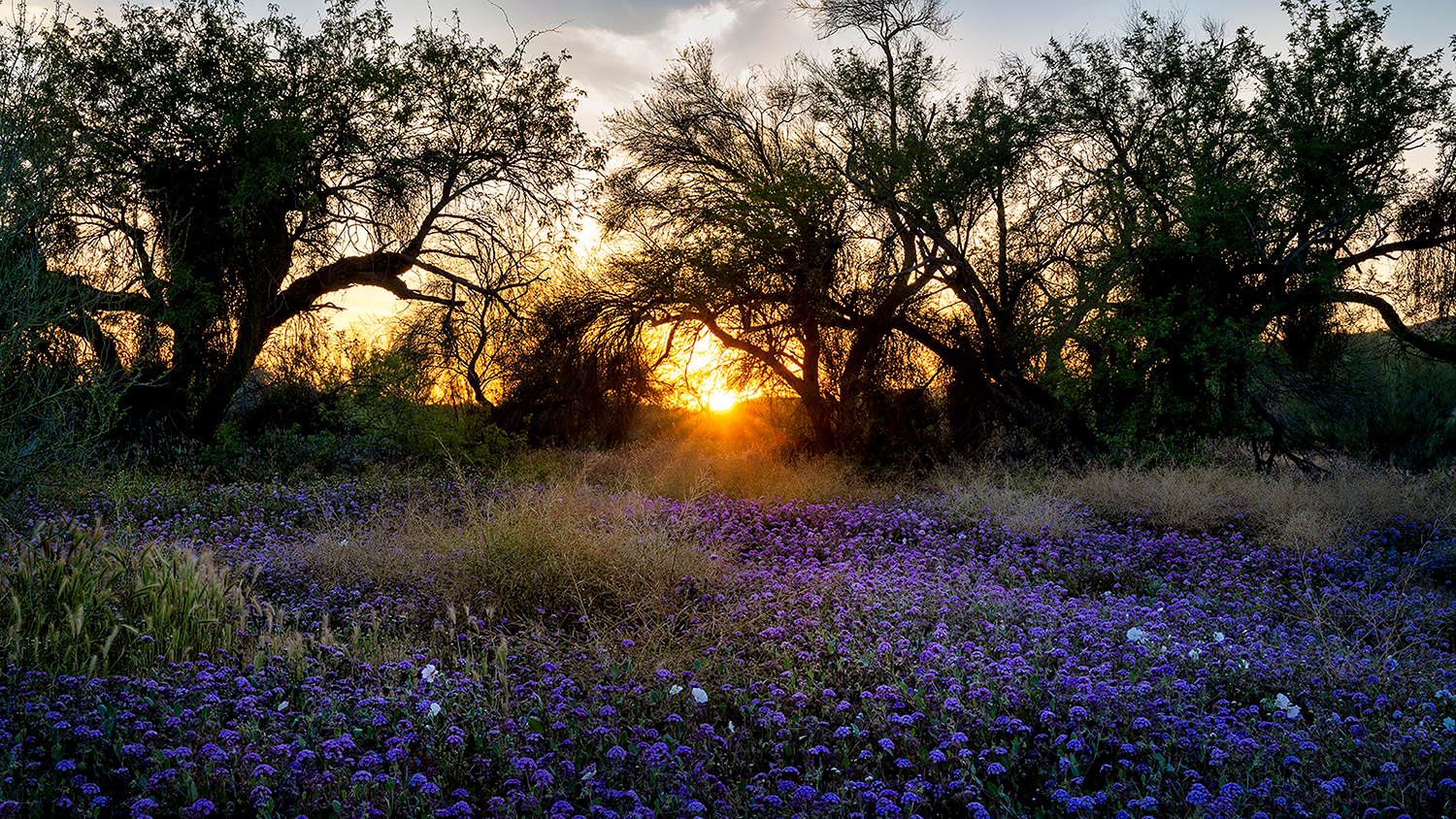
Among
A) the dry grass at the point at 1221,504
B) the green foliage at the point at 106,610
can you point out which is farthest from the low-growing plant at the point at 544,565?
the dry grass at the point at 1221,504

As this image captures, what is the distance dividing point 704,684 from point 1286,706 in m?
2.46

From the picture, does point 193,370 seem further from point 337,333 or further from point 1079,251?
point 1079,251

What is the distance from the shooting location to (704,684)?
4.07 metres

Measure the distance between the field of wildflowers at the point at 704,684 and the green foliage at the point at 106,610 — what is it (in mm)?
24

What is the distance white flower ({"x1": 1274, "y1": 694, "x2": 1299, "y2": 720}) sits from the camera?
11.7ft

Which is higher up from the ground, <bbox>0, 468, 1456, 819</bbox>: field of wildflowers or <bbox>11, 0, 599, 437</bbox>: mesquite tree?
<bbox>11, 0, 599, 437</bbox>: mesquite tree

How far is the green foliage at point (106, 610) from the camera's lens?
13.5ft

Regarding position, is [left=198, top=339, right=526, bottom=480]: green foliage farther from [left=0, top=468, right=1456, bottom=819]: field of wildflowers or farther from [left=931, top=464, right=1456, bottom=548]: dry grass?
[left=931, top=464, right=1456, bottom=548]: dry grass

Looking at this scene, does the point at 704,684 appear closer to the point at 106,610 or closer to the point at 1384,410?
the point at 106,610

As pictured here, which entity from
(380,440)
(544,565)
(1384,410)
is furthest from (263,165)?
(1384,410)

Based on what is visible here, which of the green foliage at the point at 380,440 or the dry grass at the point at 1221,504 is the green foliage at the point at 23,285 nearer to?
the green foliage at the point at 380,440

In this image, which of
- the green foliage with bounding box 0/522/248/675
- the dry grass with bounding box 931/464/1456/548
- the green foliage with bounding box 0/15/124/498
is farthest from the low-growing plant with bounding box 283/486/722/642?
the dry grass with bounding box 931/464/1456/548

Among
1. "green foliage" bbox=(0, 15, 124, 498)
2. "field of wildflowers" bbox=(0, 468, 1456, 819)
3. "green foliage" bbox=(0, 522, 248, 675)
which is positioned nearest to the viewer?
"field of wildflowers" bbox=(0, 468, 1456, 819)

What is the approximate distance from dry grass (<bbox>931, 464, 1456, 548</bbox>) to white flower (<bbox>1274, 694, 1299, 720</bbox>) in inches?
153
